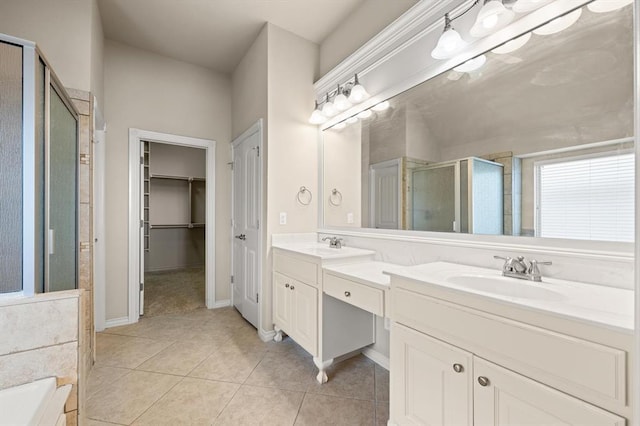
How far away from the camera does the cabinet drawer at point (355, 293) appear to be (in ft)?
4.88

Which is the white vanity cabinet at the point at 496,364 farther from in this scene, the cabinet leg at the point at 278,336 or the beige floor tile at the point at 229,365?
the cabinet leg at the point at 278,336

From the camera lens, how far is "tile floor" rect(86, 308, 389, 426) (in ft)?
5.16

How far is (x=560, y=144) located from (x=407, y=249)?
971 millimetres

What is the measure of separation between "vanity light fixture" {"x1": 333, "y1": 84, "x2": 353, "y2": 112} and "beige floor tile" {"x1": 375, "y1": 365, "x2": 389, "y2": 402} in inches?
82.1

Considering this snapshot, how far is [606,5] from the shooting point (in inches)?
42.9

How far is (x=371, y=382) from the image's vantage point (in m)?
1.90

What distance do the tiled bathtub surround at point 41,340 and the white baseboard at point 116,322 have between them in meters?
2.00

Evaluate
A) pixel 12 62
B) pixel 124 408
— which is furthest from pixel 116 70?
pixel 124 408

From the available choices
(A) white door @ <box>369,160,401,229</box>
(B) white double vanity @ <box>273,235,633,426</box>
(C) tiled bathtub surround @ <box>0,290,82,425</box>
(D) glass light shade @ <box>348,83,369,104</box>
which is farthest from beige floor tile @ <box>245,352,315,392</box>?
(D) glass light shade @ <box>348,83,369,104</box>

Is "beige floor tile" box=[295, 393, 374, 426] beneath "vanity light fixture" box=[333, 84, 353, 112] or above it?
beneath

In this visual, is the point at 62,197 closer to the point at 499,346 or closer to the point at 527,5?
the point at 499,346

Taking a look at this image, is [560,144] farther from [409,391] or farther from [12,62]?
[12,62]

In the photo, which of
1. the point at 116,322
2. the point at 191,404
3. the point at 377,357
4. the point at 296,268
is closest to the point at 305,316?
the point at 296,268

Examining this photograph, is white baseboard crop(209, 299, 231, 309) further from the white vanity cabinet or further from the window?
the window
